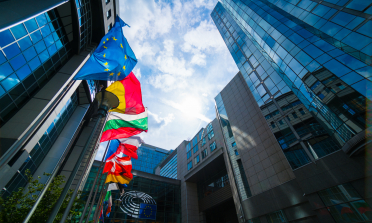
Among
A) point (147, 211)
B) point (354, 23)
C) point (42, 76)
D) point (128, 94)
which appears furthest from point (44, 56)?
point (147, 211)

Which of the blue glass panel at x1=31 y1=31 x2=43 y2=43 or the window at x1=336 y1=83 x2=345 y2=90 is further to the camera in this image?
the window at x1=336 y1=83 x2=345 y2=90

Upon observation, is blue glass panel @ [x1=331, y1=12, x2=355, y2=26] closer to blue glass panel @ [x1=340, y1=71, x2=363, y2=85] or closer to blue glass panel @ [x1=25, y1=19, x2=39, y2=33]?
blue glass panel @ [x1=340, y1=71, x2=363, y2=85]

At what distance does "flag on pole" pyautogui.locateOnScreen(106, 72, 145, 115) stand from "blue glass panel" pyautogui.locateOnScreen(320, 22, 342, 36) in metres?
23.0

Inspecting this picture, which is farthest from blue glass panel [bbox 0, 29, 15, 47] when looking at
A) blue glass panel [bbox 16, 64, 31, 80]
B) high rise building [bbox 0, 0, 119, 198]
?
blue glass panel [bbox 16, 64, 31, 80]

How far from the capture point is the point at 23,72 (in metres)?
12.8

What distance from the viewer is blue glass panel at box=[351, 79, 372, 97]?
48.3 feet

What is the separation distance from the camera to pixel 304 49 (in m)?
22.0

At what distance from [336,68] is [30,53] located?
28117 millimetres

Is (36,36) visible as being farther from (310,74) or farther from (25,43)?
(310,74)

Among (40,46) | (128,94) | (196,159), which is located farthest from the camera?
(196,159)

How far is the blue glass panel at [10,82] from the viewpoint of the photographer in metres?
11.4

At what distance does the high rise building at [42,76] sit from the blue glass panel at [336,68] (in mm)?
22851

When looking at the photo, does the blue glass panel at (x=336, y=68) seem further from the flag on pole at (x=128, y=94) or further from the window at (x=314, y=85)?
the flag on pole at (x=128, y=94)

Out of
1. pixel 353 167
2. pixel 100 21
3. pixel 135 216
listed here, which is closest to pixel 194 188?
pixel 135 216
